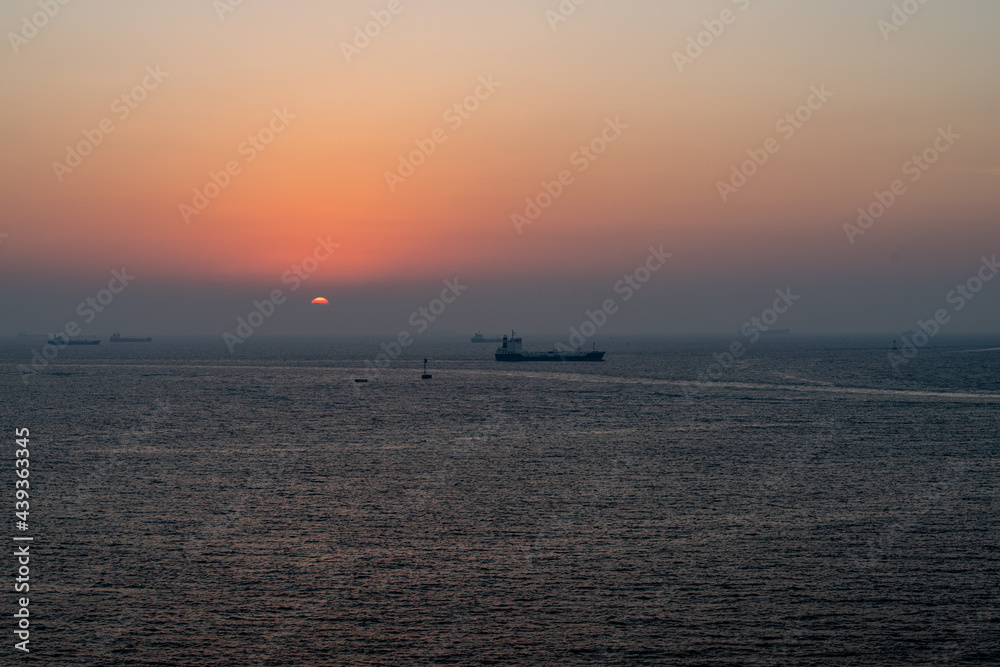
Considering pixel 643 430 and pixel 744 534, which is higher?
pixel 643 430

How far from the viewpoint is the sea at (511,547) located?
33.3 m

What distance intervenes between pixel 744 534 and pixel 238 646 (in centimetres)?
2815

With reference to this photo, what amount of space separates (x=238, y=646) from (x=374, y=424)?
73268 mm

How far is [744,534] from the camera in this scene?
48.2 meters

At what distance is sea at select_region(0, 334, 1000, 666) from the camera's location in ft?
109

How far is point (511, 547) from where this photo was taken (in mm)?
45438

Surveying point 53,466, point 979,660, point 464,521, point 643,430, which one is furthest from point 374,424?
point 979,660

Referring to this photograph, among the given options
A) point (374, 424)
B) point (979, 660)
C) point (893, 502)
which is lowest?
point (979, 660)

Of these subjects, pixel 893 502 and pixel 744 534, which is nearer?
pixel 744 534

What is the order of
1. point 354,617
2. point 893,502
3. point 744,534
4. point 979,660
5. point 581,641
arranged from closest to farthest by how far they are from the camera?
point 979,660, point 581,641, point 354,617, point 744,534, point 893,502

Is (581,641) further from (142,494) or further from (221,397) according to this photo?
(221,397)

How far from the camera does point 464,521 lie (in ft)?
168

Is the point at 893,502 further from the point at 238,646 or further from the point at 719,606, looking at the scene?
the point at 238,646

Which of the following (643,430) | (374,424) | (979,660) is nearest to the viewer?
(979,660)
